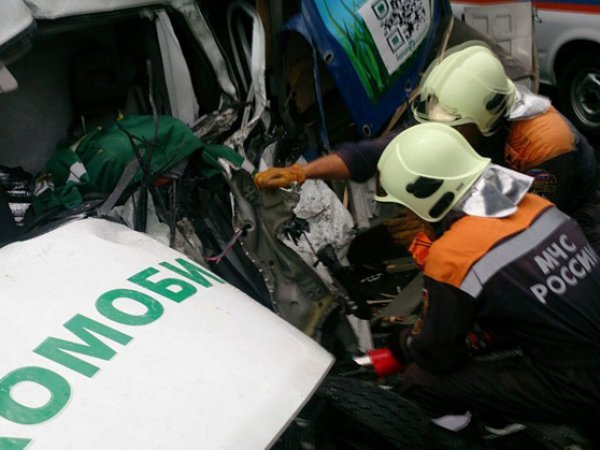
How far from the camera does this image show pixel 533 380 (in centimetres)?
229

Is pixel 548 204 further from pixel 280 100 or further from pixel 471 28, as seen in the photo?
pixel 471 28

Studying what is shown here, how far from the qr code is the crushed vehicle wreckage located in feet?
0.06

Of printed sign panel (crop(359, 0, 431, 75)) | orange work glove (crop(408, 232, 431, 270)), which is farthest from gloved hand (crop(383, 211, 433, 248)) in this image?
orange work glove (crop(408, 232, 431, 270))

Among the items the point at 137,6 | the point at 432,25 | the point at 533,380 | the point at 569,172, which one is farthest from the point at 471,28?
the point at 533,380

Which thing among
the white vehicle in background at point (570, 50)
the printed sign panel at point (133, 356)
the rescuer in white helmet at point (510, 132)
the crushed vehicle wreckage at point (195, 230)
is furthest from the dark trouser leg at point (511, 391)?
the white vehicle in background at point (570, 50)

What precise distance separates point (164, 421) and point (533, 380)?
1.28 m

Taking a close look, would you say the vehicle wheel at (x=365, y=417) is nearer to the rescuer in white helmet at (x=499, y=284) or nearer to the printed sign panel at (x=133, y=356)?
the rescuer in white helmet at (x=499, y=284)

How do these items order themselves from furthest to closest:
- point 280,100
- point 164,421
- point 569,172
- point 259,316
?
1. point 280,100
2. point 569,172
3. point 259,316
4. point 164,421

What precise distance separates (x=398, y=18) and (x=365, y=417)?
2505mm

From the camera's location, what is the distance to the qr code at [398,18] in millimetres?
3873

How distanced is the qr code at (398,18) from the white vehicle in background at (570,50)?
37.3 inches

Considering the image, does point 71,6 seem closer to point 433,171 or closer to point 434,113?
point 434,113

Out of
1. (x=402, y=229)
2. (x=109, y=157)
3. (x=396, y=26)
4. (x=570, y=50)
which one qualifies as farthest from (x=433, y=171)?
(x=570, y=50)

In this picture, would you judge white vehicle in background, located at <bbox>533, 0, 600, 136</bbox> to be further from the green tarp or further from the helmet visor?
the green tarp
